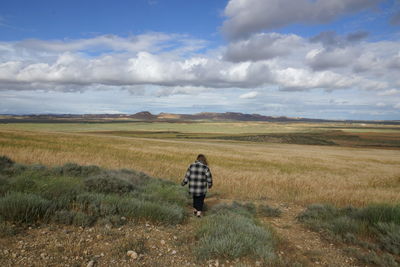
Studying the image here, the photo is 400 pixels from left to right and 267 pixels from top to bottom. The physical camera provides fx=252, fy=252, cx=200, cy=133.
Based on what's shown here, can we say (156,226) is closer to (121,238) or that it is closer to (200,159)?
(121,238)

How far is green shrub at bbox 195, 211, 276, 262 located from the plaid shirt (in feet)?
6.61

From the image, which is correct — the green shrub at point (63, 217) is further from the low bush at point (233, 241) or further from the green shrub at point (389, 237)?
the green shrub at point (389, 237)

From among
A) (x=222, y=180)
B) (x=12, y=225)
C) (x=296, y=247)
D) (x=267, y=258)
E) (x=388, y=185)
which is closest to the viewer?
(x=267, y=258)

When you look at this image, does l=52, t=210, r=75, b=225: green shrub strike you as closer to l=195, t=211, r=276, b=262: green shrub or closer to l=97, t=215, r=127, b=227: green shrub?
l=97, t=215, r=127, b=227: green shrub

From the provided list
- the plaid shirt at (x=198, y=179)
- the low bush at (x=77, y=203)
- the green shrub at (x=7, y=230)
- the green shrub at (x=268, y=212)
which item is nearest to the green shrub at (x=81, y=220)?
the low bush at (x=77, y=203)

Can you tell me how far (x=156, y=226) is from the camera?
5.74 meters

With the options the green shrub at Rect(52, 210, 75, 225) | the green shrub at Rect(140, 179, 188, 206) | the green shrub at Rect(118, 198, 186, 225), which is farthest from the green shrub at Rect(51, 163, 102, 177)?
the green shrub at Rect(52, 210, 75, 225)

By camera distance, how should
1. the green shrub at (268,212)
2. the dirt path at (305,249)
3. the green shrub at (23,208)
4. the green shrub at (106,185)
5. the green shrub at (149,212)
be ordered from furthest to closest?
1. the green shrub at (268,212)
2. the green shrub at (106,185)
3. the green shrub at (149,212)
4. the green shrub at (23,208)
5. the dirt path at (305,249)

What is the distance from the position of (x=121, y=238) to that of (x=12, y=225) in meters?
2.02

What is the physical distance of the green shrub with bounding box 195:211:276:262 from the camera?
4422 mm

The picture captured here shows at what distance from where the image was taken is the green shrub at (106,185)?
24.6 feet

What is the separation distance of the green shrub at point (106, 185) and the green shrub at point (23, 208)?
197cm

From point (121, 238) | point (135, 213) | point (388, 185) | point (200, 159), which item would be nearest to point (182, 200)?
point (200, 159)

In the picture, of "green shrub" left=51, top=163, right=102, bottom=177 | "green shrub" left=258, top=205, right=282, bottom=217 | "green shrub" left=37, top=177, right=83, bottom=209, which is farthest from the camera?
"green shrub" left=51, top=163, right=102, bottom=177
